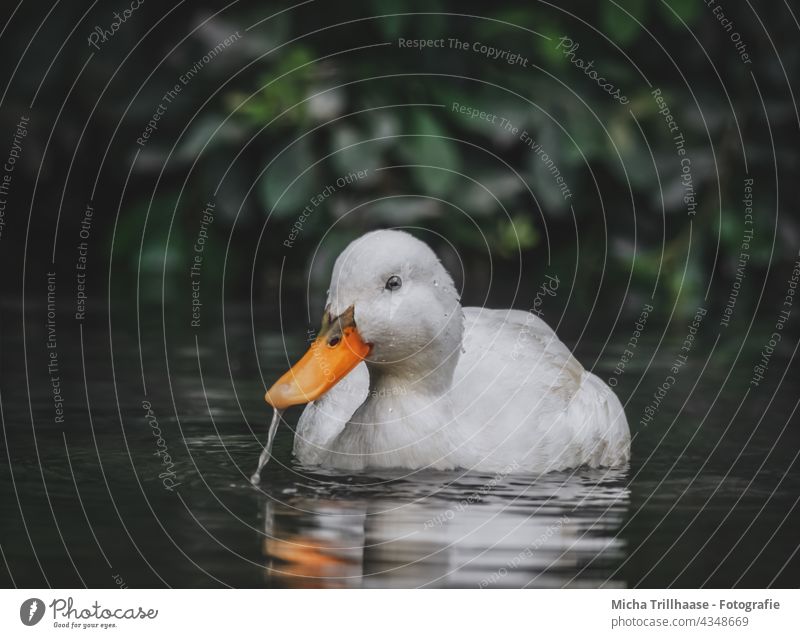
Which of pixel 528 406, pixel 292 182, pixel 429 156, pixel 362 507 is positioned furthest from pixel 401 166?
pixel 362 507

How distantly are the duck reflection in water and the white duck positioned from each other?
0.15m

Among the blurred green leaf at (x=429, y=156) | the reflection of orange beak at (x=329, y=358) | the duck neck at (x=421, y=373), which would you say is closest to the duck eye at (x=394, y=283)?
the reflection of orange beak at (x=329, y=358)

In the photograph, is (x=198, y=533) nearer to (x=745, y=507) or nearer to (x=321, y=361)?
(x=321, y=361)

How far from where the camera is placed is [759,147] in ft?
41.6

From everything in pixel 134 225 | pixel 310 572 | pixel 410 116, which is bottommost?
pixel 310 572

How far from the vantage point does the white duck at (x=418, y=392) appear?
20.4 ft

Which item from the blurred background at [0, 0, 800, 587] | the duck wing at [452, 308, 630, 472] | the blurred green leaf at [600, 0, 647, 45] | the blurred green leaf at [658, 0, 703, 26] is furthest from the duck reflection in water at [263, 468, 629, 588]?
the blurred green leaf at [658, 0, 703, 26]

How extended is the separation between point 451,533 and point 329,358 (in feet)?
3.68

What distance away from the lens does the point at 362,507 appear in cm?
580

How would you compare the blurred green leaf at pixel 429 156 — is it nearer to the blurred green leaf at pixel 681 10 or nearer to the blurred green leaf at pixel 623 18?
the blurred green leaf at pixel 623 18

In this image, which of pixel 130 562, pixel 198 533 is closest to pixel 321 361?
pixel 198 533

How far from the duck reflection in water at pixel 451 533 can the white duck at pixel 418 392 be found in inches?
6.0

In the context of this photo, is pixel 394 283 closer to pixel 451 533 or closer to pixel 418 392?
pixel 418 392

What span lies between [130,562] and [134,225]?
813 centimetres
